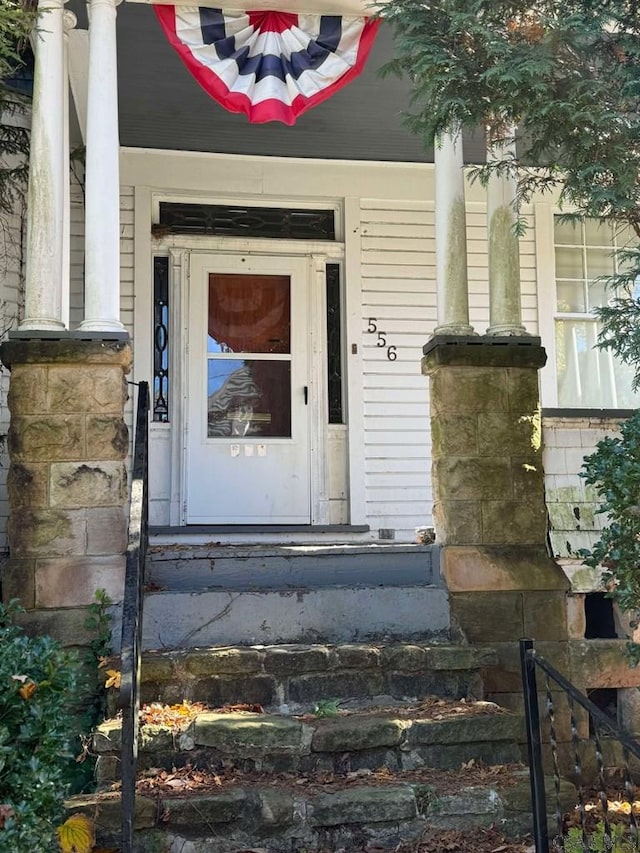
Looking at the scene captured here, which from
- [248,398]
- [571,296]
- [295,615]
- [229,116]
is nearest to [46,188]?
[229,116]

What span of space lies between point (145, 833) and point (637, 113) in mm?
3300

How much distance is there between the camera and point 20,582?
4.48m

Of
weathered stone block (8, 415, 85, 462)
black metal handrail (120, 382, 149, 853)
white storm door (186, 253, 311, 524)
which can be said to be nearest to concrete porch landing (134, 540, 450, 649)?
weathered stone block (8, 415, 85, 462)

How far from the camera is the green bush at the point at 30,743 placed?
2590 millimetres

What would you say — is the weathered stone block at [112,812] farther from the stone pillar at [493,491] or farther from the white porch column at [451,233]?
the white porch column at [451,233]

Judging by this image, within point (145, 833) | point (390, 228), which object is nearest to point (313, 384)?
point (390, 228)

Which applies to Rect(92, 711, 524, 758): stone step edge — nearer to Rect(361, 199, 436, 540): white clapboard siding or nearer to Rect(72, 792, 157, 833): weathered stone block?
Rect(72, 792, 157, 833): weathered stone block

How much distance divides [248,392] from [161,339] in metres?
0.80

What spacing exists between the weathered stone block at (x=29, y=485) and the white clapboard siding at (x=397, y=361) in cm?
302

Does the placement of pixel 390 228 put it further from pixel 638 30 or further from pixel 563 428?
pixel 638 30

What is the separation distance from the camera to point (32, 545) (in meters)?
4.54

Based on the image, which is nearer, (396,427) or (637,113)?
(637,113)

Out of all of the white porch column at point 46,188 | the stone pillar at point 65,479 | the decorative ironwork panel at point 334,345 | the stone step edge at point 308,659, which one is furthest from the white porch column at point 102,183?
the decorative ironwork panel at point 334,345

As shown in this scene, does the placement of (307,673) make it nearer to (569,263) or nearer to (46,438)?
(46,438)
